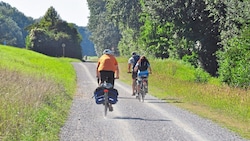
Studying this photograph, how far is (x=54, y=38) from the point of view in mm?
92812

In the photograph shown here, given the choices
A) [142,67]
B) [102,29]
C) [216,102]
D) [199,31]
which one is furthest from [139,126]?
[102,29]

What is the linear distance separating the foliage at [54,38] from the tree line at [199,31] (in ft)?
80.3

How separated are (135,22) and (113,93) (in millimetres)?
53948

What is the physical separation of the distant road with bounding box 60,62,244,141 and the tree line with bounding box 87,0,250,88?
1183cm

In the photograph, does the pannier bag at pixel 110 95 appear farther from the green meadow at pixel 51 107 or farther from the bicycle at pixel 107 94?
the green meadow at pixel 51 107

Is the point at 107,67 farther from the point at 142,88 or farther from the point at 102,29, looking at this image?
the point at 102,29

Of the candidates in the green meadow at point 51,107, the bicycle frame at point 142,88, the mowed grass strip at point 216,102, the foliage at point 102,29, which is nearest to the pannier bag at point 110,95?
the green meadow at point 51,107

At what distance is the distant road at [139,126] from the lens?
11375 millimetres

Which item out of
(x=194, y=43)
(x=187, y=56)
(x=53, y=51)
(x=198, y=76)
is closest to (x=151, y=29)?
(x=187, y=56)

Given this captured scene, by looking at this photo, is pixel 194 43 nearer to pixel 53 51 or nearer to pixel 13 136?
pixel 13 136

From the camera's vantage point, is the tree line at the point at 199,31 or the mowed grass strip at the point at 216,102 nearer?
the mowed grass strip at the point at 216,102

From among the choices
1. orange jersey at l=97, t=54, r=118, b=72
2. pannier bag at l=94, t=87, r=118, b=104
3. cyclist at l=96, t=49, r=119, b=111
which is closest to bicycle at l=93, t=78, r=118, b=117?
pannier bag at l=94, t=87, r=118, b=104

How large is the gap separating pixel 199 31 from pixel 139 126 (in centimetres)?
2902

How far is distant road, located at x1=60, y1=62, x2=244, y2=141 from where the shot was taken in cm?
1138
